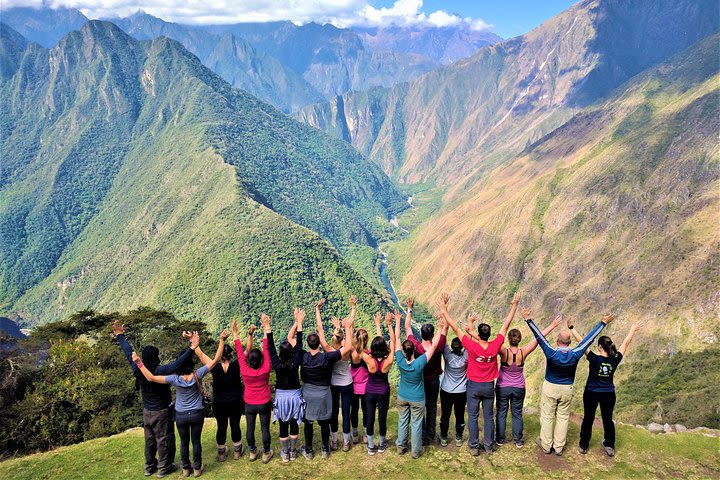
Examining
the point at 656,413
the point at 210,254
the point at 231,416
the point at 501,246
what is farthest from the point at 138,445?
the point at 501,246

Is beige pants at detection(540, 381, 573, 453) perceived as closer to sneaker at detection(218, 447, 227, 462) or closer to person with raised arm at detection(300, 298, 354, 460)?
person with raised arm at detection(300, 298, 354, 460)

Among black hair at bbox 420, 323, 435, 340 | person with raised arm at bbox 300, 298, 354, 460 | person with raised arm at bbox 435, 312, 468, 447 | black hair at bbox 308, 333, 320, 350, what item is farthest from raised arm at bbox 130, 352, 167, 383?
person with raised arm at bbox 435, 312, 468, 447

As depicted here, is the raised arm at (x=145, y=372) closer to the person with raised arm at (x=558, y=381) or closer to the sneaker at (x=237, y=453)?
the sneaker at (x=237, y=453)

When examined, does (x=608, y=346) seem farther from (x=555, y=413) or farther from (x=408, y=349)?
(x=408, y=349)

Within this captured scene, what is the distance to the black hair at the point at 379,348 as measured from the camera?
50.1ft

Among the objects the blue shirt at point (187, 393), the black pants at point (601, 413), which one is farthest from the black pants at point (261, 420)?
the black pants at point (601, 413)

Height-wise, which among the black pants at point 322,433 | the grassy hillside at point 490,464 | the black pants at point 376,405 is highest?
the black pants at point 376,405

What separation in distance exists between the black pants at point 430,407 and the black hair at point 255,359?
5839 millimetres

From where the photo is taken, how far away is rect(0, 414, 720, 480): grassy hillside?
52.3 ft

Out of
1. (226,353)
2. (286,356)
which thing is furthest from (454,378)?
(226,353)

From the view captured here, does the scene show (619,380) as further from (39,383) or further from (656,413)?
A: (39,383)

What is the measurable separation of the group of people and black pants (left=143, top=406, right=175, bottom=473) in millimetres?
34

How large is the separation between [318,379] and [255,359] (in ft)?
7.27

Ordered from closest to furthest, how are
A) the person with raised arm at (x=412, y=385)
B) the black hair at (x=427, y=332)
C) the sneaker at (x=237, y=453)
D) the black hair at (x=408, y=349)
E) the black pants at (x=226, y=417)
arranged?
the black hair at (x=408, y=349), the person with raised arm at (x=412, y=385), the black hair at (x=427, y=332), the black pants at (x=226, y=417), the sneaker at (x=237, y=453)
